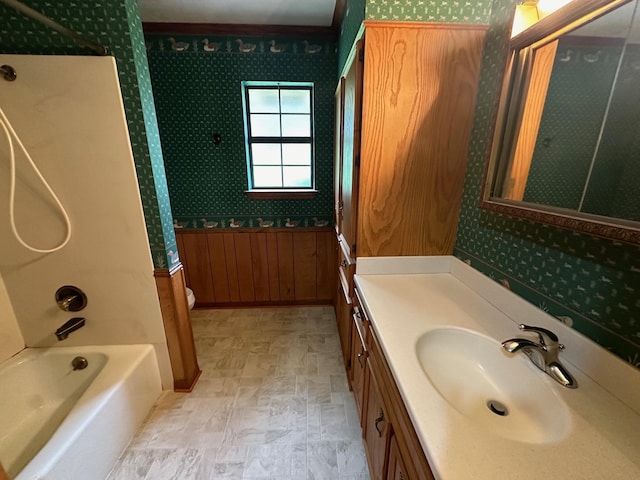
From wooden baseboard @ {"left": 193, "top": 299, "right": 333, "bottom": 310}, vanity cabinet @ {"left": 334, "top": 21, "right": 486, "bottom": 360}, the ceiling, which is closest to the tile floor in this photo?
wooden baseboard @ {"left": 193, "top": 299, "right": 333, "bottom": 310}

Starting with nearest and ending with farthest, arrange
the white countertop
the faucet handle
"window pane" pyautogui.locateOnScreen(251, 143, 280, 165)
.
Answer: the white countertop < the faucet handle < "window pane" pyautogui.locateOnScreen(251, 143, 280, 165)

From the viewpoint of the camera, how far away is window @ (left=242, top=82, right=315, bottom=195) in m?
2.37

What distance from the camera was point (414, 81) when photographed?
1188 mm

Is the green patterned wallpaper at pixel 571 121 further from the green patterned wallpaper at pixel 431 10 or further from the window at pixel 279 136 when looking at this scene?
the window at pixel 279 136

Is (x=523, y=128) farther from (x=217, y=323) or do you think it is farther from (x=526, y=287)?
(x=217, y=323)

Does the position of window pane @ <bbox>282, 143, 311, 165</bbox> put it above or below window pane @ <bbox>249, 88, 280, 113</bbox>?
below

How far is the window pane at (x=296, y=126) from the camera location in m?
2.45

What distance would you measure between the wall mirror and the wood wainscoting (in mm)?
1740

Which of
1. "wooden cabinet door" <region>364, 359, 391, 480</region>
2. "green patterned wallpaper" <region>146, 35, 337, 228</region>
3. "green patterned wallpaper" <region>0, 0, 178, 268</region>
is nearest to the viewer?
"wooden cabinet door" <region>364, 359, 391, 480</region>

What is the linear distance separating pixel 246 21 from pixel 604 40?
220 centimetres

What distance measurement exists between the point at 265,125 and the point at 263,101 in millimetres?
202

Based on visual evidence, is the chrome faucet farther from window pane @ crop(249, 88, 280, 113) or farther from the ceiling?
window pane @ crop(249, 88, 280, 113)

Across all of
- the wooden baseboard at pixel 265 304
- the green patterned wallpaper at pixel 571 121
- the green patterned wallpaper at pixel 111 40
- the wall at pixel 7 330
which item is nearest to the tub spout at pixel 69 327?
the wall at pixel 7 330

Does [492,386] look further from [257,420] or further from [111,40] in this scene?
[111,40]
